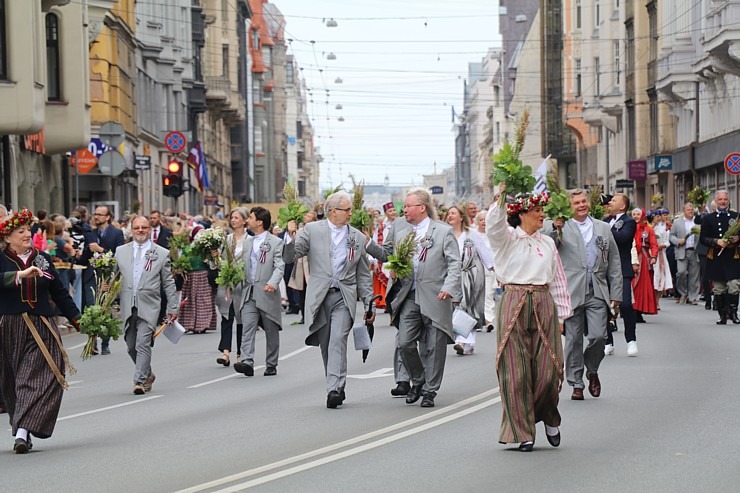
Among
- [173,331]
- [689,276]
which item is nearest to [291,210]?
[173,331]

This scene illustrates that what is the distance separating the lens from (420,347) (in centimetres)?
1366

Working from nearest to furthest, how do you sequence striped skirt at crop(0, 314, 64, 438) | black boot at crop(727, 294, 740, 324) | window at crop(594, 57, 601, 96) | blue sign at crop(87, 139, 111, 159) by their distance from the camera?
striped skirt at crop(0, 314, 64, 438), black boot at crop(727, 294, 740, 324), blue sign at crop(87, 139, 111, 159), window at crop(594, 57, 601, 96)

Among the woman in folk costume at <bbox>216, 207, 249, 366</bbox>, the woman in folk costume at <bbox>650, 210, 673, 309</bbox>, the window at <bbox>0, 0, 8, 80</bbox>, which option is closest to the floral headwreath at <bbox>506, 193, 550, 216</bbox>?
the woman in folk costume at <bbox>216, 207, 249, 366</bbox>

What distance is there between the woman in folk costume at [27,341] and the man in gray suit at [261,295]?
561 cm

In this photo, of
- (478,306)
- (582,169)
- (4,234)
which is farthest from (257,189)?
(4,234)

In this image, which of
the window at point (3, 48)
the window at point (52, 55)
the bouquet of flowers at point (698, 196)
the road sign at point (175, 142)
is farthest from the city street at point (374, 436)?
the window at point (52, 55)

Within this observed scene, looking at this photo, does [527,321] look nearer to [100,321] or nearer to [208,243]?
[100,321]

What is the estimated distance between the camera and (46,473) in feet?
32.6

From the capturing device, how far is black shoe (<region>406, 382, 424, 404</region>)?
13.4 m

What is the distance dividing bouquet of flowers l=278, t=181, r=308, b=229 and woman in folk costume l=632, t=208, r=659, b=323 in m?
5.90

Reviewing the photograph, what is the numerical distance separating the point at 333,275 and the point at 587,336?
240 centimetres

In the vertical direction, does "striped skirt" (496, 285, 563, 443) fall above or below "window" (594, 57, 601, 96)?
below

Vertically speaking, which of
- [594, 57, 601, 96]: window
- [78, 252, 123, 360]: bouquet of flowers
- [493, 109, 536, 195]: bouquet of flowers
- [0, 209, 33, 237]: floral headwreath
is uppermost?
[594, 57, 601, 96]: window

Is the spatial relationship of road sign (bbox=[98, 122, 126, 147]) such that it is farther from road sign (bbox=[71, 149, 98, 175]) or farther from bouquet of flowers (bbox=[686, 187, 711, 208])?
bouquet of flowers (bbox=[686, 187, 711, 208])
